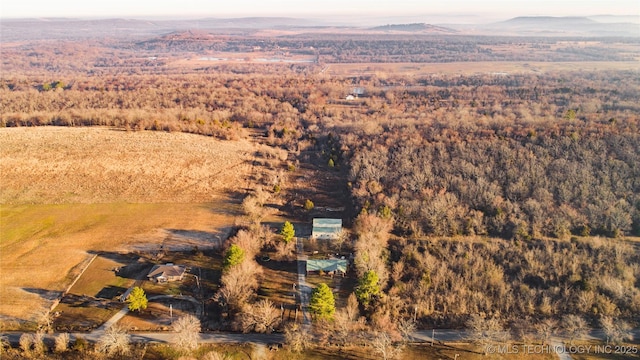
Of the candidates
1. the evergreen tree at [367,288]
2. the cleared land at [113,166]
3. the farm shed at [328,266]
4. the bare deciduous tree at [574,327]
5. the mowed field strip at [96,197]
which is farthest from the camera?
the cleared land at [113,166]

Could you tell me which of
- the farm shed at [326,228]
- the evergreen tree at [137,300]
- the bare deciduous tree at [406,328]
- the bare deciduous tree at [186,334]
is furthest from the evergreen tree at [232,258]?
the bare deciduous tree at [406,328]

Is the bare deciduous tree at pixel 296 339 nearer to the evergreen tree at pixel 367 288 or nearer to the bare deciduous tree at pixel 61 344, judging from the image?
the evergreen tree at pixel 367 288

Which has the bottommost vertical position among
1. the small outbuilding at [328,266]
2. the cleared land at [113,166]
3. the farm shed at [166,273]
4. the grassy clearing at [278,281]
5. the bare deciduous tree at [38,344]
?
the bare deciduous tree at [38,344]

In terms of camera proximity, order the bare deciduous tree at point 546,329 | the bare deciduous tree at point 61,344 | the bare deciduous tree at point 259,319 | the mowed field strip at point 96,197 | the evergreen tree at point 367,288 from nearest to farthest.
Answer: the bare deciduous tree at point 61,344 → the bare deciduous tree at point 546,329 → the bare deciduous tree at point 259,319 → the evergreen tree at point 367,288 → the mowed field strip at point 96,197

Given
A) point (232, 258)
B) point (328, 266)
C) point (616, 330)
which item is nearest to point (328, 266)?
point (328, 266)

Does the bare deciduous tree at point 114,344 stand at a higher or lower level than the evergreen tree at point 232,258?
lower

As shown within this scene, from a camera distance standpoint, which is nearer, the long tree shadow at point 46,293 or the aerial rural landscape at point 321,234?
the aerial rural landscape at point 321,234
